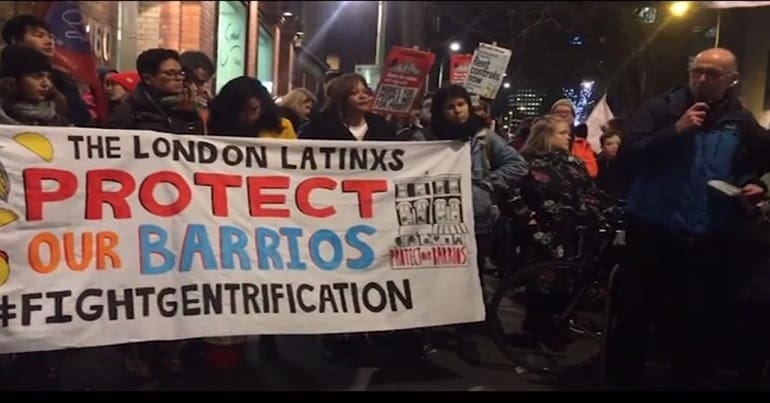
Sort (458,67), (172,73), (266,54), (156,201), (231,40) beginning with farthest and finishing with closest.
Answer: (266,54) < (231,40) < (458,67) < (172,73) < (156,201)

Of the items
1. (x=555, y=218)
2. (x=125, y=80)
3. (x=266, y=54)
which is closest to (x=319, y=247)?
(x=555, y=218)

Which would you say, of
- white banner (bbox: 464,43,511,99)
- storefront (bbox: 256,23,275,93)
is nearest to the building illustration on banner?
white banner (bbox: 464,43,511,99)

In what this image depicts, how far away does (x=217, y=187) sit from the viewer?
13.6 ft

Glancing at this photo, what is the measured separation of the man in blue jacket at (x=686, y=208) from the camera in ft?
13.6

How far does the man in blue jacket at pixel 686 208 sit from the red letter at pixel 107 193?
2467 mm

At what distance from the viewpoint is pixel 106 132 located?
156 inches

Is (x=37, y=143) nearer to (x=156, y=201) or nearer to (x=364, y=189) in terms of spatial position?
(x=156, y=201)

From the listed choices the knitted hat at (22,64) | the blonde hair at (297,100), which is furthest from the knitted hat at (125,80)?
the knitted hat at (22,64)

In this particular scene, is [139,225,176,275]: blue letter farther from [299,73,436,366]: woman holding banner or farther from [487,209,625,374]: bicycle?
[487,209,625,374]: bicycle

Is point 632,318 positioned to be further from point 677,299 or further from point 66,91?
point 66,91

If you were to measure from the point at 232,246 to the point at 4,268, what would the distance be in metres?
1.02

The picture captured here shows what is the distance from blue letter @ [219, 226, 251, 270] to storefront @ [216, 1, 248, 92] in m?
8.48

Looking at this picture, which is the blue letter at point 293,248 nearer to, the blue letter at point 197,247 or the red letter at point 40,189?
the blue letter at point 197,247

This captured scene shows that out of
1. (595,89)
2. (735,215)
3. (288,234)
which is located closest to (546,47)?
(595,89)
